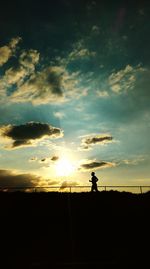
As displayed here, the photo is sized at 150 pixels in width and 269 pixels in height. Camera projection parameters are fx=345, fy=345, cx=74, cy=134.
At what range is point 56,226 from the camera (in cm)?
2788

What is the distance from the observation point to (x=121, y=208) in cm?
3184

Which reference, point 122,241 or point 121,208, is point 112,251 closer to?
point 122,241

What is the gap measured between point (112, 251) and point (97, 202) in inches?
272

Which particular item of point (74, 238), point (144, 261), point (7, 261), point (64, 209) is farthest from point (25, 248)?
point (144, 261)

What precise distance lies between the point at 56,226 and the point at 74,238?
6.43ft

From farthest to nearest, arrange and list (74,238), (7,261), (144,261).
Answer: (74,238), (7,261), (144,261)

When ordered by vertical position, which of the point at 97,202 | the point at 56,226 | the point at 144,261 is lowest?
the point at 144,261

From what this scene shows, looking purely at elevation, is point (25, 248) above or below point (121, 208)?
below

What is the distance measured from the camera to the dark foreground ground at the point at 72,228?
24172 millimetres

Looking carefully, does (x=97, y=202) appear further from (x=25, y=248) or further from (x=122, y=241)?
(x=25, y=248)

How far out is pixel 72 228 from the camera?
28.0 metres

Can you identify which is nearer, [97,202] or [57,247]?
[57,247]

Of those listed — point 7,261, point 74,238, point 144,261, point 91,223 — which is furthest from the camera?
point 91,223

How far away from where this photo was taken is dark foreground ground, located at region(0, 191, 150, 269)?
24.2 meters
